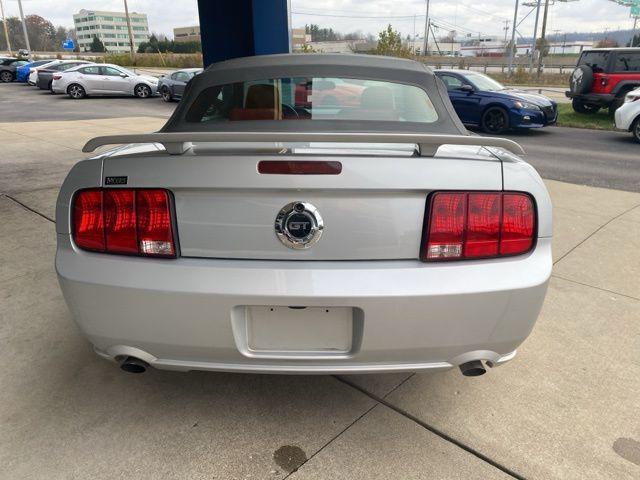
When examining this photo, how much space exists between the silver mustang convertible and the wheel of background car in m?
14.2

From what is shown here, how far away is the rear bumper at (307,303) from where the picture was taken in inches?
69.3

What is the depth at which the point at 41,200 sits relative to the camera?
231 inches

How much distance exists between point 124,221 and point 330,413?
4.10 feet

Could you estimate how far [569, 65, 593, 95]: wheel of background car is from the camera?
541 inches

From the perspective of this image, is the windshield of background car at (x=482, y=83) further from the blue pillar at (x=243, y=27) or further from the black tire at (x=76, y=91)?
the black tire at (x=76, y=91)

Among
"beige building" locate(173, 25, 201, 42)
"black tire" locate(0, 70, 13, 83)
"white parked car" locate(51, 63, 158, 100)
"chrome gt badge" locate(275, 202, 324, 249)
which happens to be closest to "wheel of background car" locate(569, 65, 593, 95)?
"chrome gt badge" locate(275, 202, 324, 249)

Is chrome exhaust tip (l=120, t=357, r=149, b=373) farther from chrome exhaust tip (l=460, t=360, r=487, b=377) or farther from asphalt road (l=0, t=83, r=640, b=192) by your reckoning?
asphalt road (l=0, t=83, r=640, b=192)

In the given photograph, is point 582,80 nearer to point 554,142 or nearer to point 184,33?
point 554,142

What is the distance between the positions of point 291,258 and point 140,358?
746 millimetres

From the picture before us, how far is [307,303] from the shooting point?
1755 millimetres

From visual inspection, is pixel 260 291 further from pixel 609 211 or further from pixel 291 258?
pixel 609 211

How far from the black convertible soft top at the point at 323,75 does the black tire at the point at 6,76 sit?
36.7 metres

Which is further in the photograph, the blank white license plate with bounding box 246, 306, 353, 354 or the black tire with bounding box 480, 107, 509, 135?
the black tire with bounding box 480, 107, 509, 135

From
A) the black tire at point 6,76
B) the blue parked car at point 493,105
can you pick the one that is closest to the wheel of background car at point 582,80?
the blue parked car at point 493,105
